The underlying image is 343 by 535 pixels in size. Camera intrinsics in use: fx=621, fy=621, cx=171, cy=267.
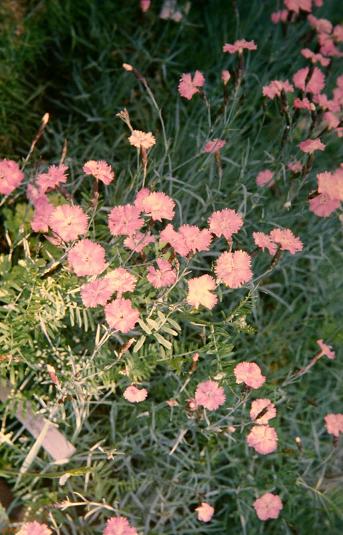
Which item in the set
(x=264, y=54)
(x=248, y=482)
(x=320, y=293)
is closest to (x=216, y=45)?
(x=264, y=54)

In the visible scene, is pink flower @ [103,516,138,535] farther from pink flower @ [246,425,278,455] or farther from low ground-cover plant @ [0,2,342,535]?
pink flower @ [246,425,278,455]

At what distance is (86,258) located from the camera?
1256mm

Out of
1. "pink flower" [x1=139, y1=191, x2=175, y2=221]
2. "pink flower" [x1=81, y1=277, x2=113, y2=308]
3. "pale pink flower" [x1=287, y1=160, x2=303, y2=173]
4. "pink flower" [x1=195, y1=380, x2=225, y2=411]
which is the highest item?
"pink flower" [x1=139, y1=191, x2=175, y2=221]

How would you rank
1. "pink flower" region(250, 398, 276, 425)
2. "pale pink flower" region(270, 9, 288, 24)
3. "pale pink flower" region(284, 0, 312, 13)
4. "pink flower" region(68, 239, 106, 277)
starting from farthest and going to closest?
"pale pink flower" region(270, 9, 288, 24) < "pale pink flower" region(284, 0, 312, 13) < "pink flower" region(250, 398, 276, 425) < "pink flower" region(68, 239, 106, 277)

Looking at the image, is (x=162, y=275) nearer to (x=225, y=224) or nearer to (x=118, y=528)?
(x=225, y=224)

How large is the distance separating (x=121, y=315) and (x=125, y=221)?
20 centimetres

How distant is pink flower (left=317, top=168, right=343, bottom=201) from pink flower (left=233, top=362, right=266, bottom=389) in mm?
459

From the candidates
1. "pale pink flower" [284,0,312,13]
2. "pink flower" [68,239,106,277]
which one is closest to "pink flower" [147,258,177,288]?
"pink flower" [68,239,106,277]

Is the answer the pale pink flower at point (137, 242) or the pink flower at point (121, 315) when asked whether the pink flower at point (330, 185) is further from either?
the pink flower at point (121, 315)

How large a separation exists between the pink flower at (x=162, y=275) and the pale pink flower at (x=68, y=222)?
0.17 meters

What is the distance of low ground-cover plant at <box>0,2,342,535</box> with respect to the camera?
133 cm

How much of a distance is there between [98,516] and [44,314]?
61 centimetres

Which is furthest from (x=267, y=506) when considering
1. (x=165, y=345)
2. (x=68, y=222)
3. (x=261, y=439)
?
(x=68, y=222)

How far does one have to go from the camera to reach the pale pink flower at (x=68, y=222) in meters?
1.25
